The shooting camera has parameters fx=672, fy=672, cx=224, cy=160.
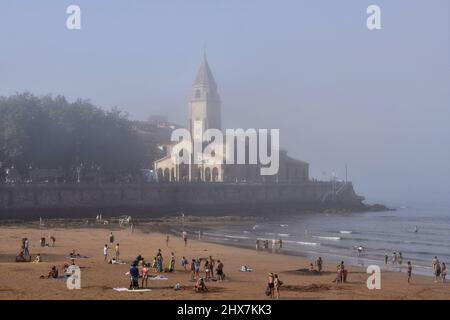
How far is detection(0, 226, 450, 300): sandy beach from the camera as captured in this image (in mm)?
24312

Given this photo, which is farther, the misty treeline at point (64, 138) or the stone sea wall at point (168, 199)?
the misty treeline at point (64, 138)

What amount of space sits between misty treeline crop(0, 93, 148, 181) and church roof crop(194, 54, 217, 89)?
101 ft

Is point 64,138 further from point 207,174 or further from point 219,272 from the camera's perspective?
point 219,272

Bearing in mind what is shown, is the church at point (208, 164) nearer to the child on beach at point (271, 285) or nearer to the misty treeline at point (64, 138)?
the misty treeline at point (64, 138)

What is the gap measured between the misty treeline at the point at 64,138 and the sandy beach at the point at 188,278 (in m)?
30.1

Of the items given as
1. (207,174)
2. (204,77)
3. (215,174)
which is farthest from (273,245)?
(204,77)

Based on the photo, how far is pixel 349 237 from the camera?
57938 mm

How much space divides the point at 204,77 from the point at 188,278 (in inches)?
3683

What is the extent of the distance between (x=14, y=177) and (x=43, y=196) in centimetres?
1086

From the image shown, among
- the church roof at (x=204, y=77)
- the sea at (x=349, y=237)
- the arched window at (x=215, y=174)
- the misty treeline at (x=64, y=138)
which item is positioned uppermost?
the church roof at (x=204, y=77)

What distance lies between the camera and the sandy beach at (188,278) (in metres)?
24.3

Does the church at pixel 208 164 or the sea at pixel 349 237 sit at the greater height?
the church at pixel 208 164

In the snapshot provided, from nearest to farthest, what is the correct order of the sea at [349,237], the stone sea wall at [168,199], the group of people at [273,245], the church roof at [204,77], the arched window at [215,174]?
the sea at [349,237]
the group of people at [273,245]
the stone sea wall at [168,199]
the arched window at [215,174]
the church roof at [204,77]

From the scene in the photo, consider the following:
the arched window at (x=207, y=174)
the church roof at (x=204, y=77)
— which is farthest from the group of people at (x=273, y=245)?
the church roof at (x=204, y=77)
